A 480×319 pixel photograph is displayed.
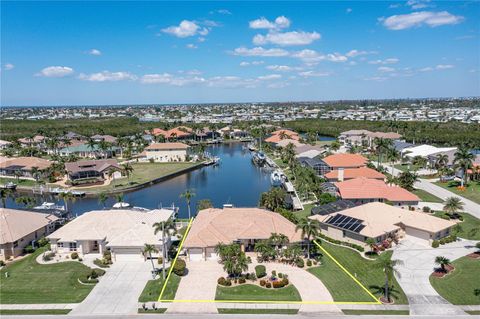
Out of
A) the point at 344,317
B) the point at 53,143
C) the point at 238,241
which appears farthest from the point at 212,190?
the point at 53,143

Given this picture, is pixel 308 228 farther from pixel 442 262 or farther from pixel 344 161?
pixel 344 161

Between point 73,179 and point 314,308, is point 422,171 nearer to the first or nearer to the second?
point 314,308

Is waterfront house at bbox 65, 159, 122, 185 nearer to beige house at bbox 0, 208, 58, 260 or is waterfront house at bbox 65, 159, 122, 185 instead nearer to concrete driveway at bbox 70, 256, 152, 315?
beige house at bbox 0, 208, 58, 260

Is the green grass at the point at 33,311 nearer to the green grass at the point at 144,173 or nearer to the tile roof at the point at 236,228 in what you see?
the tile roof at the point at 236,228

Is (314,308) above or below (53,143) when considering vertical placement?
below

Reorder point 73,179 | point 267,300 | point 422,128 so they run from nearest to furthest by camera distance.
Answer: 1. point 267,300
2. point 73,179
3. point 422,128

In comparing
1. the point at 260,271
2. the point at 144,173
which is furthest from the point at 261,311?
the point at 144,173
